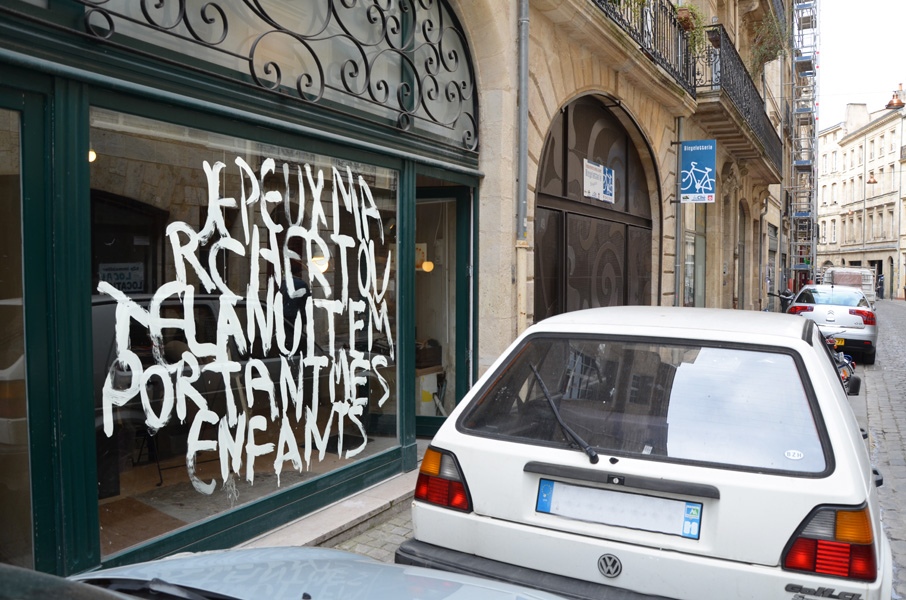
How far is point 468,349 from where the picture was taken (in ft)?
22.0

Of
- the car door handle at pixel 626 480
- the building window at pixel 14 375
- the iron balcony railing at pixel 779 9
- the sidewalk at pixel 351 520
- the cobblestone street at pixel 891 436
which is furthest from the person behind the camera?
the iron balcony railing at pixel 779 9

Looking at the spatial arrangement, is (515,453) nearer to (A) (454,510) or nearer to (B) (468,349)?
(A) (454,510)

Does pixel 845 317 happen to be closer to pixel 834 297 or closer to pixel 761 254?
pixel 834 297

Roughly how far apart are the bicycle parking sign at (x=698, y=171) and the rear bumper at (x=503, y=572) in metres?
10.5

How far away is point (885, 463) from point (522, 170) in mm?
4388

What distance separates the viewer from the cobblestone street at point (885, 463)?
13.9 ft

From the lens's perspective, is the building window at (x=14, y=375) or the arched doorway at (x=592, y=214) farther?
the arched doorway at (x=592, y=214)

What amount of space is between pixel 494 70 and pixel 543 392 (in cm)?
472

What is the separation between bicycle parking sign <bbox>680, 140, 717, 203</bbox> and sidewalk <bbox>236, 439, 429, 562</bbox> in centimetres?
872

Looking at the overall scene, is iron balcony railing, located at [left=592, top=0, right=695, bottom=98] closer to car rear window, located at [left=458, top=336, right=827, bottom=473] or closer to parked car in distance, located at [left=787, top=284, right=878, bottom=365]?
parked car in distance, located at [left=787, top=284, right=878, bottom=365]

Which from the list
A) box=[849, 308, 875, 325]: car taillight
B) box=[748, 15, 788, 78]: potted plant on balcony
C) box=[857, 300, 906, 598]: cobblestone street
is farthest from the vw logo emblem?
box=[748, 15, 788, 78]: potted plant on balcony

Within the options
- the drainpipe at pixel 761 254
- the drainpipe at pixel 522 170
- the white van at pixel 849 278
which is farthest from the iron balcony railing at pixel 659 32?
the white van at pixel 849 278

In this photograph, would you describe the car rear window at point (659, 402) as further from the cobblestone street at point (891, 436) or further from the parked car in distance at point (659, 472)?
the cobblestone street at point (891, 436)

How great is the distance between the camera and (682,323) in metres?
2.86
